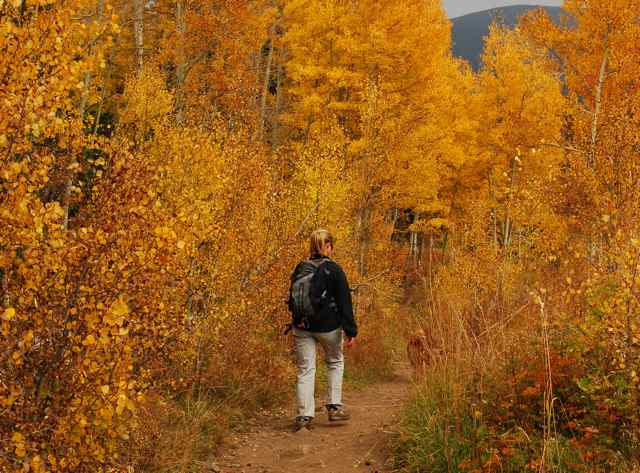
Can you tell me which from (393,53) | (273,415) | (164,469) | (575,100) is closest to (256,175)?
(273,415)

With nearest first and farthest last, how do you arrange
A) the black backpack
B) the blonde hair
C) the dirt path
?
the dirt path
the black backpack
the blonde hair

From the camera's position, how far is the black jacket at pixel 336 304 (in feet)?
21.8

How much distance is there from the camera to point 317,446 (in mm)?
6309

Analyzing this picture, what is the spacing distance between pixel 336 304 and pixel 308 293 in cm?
33

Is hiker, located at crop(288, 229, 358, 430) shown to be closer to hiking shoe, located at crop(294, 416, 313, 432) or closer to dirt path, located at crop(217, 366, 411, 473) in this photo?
hiking shoe, located at crop(294, 416, 313, 432)

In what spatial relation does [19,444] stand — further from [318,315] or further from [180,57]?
[180,57]

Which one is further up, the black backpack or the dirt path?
the black backpack

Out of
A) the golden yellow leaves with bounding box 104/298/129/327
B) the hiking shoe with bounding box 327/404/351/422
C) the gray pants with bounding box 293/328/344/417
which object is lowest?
the hiking shoe with bounding box 327/404/351/422

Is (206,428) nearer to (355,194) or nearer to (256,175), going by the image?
(256,175)

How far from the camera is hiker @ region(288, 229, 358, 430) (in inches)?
260

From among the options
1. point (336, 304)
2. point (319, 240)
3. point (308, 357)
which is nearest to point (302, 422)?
point (308, 357)

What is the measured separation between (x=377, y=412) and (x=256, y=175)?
3.16m

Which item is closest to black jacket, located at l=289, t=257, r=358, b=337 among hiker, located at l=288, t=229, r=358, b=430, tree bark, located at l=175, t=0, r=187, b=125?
hiker, located at l=288, t=229, r=358, b=430

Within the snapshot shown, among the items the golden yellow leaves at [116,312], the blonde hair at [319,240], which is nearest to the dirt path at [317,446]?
the blonde hair at [319,240]
